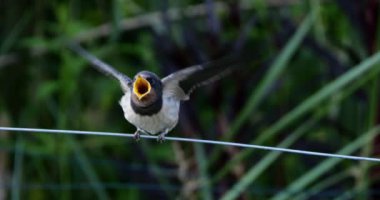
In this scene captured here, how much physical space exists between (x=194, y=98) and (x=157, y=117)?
128 centimetres

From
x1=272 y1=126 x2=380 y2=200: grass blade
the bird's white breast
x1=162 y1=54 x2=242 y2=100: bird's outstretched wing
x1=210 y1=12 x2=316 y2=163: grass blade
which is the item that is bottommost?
the bird's white breast

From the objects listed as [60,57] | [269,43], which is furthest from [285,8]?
[60,57]

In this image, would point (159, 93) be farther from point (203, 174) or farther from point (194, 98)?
point (194, 98)

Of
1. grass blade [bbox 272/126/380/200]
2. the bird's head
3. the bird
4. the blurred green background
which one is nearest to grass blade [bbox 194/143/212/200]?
the blurred green background

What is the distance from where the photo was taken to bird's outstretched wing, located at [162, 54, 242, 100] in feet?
8.75

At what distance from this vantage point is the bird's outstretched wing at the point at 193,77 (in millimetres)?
2668

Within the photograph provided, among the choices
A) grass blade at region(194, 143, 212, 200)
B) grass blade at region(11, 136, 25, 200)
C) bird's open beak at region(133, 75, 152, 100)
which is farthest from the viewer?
grass blade at region(11, 136, 25, 200)

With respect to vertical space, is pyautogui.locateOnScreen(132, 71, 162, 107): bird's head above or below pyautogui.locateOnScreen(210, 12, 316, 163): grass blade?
below

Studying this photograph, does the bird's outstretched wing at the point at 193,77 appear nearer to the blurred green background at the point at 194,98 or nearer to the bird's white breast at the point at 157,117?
the bird's white breast at the point at 157,117

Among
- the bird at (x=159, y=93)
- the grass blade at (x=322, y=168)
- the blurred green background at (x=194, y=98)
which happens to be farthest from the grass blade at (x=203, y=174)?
the bird at (x=159, y=93)

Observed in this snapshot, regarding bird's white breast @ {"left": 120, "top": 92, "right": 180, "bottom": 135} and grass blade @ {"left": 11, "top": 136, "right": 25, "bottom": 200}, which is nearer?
bird's white breast @ {"left": 120, "top": 92, "right": 180, "bottom": 135}

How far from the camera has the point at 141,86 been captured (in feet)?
8.50

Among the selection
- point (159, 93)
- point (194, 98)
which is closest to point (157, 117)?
point (159, 93)

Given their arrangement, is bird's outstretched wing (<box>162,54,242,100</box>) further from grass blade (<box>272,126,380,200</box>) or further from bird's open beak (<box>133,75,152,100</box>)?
grass blade (<box>272,126,380,200</box>)
